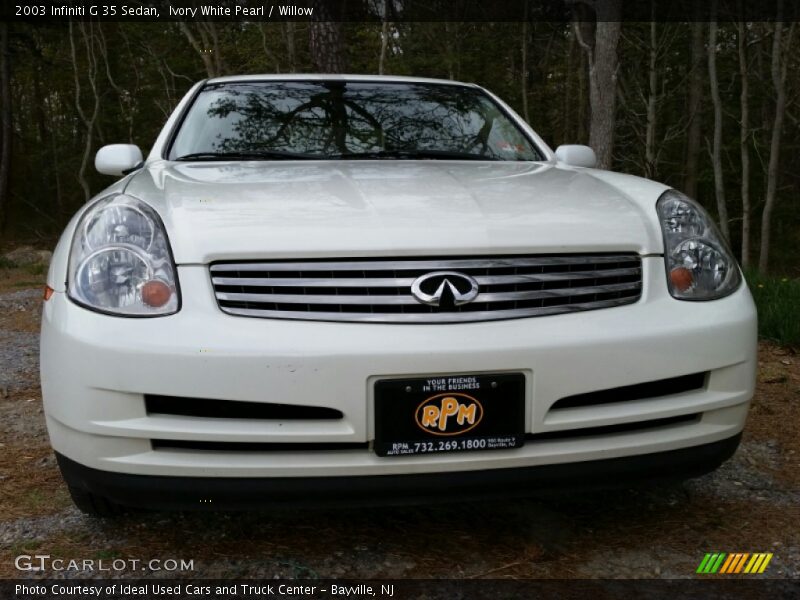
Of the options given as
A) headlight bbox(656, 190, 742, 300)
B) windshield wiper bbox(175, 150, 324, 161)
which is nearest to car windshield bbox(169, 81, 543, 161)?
windshield wiper bbox(175, 150, 324, 161)

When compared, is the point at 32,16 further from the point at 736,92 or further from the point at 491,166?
the point at 491,166

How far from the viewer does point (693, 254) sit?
7.14 feet

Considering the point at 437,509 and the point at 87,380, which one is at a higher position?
the point at 87,380

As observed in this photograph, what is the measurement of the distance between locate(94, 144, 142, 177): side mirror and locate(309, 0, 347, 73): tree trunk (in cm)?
573

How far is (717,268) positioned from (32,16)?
19.1 m

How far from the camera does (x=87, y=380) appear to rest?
183cm

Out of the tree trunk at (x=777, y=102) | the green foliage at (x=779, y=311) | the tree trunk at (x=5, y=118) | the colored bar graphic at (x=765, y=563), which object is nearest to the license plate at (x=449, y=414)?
the colored bar graphic at (x=765, y=563)

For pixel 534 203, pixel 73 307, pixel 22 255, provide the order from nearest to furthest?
pixel 73 307, pixel 534 203, pixel 22 255

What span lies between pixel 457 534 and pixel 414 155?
1.49m

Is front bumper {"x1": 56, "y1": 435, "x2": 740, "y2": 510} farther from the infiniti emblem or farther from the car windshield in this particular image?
the car windshield

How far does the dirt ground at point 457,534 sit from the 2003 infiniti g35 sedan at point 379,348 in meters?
0.24

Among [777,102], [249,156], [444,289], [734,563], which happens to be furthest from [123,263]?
[777,102]

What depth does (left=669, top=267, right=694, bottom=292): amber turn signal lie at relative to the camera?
2.10m

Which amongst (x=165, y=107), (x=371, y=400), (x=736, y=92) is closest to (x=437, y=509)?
(x=371, y=400)
